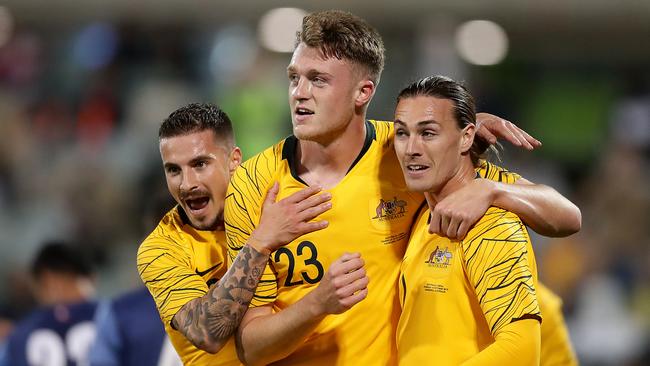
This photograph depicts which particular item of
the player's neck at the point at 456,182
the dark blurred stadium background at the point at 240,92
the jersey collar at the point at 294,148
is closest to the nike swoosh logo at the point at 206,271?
the jersey collar at the point at 294,148

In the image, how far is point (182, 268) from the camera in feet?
16.6

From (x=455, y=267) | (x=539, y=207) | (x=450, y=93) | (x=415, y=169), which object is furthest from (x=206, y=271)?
(x=539, y=207)

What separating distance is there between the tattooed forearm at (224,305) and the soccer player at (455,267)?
0.60m

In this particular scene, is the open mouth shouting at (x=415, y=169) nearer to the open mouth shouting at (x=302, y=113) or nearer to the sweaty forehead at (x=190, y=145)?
the open mouth shouting at (x=302, y=113)

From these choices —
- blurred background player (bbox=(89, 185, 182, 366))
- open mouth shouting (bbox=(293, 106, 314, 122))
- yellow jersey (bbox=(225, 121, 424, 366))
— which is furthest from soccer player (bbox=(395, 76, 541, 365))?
blurred background player (bbox=(89, 185, 182, 366))

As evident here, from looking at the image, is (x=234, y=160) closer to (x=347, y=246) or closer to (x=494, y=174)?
(x=347, y=246)

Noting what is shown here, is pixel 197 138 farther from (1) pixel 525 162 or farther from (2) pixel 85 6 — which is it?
(2) pixel 85 6

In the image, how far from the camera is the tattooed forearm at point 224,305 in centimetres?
459

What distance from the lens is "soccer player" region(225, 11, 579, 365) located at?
4637 millimetres

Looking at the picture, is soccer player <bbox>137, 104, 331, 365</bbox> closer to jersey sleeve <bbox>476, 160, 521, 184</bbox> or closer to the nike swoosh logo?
the nike swoosh logo

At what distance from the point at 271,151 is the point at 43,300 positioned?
431 cm

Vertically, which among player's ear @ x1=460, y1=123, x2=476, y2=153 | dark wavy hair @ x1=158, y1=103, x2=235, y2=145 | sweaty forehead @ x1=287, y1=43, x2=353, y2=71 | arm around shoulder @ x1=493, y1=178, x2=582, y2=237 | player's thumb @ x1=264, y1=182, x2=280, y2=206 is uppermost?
sweaty forehead @ x1=287, y1=43, x2=353, y2=71

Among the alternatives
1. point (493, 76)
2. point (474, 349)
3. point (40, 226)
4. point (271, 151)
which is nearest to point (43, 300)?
point (40, 226)

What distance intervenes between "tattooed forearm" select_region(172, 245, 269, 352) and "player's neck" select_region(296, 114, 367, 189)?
43 centimetres
